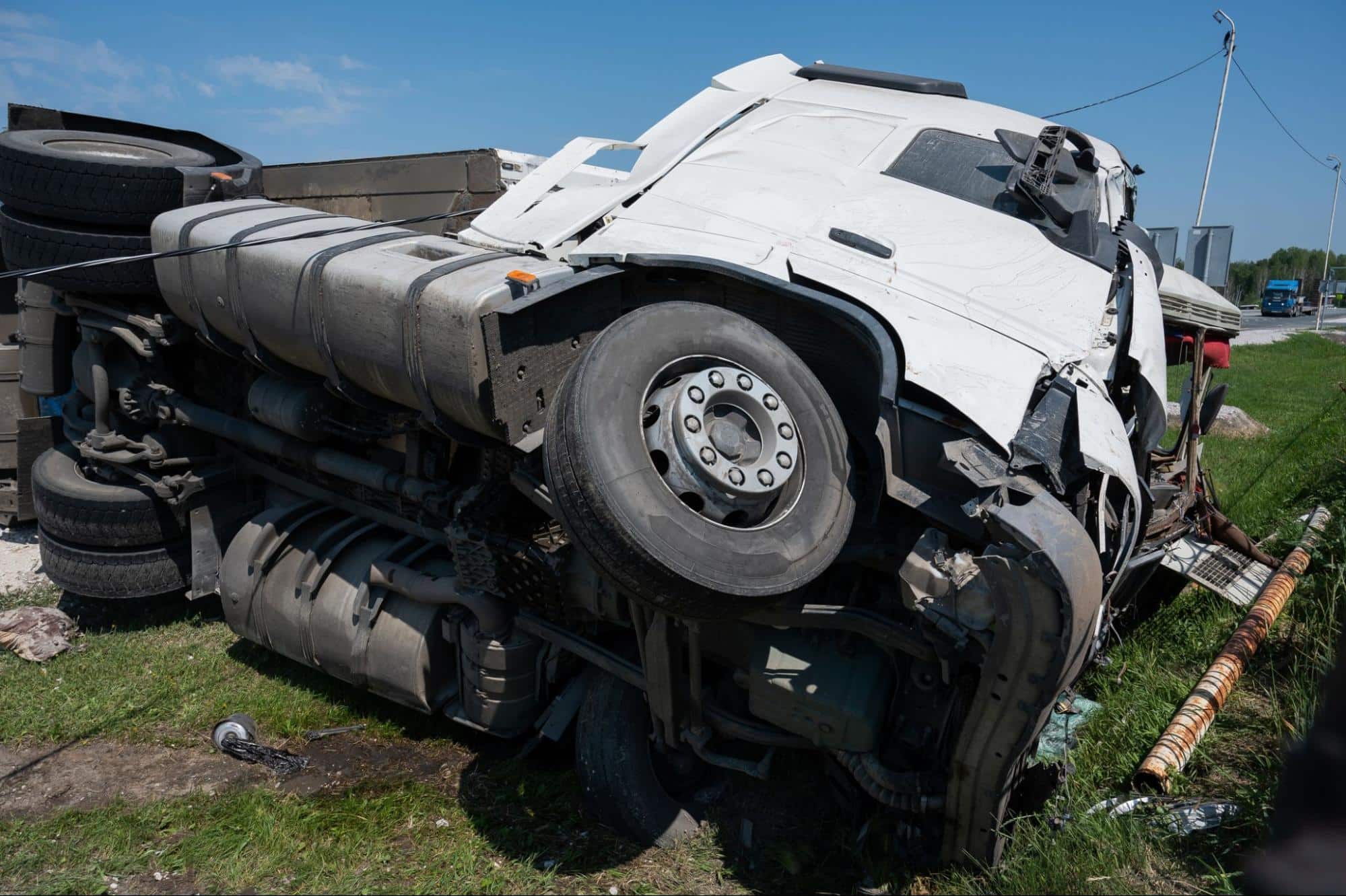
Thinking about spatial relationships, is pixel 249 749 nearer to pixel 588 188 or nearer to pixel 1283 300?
pixel 588 188

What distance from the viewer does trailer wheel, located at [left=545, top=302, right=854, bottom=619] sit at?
263 centimetres

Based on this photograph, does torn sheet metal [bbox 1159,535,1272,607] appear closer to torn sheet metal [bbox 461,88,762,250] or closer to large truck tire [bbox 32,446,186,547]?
torn sheet metal [bbox 461,88,762,250]

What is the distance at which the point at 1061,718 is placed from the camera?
4.02 meters

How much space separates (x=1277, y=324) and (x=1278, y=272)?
3429cm

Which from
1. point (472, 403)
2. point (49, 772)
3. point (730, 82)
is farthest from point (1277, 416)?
point (49, 772)

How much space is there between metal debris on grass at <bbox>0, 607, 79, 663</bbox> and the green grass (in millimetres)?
85

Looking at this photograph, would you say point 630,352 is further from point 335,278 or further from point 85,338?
point 85,338

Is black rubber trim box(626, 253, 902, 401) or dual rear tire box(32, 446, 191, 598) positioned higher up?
black rubber trim box(626, 253, 902, 401)

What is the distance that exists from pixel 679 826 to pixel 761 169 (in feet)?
8.29

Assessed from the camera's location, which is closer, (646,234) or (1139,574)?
(646,234)

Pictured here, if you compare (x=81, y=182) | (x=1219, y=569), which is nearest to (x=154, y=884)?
(x=81, y=182)

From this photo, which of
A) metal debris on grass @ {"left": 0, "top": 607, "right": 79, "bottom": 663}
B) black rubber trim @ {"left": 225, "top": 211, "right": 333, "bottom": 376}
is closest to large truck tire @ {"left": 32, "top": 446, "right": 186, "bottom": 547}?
metal debris on grass @ {"left": 0, "top": 607, "right": 79, "bottom": 663}

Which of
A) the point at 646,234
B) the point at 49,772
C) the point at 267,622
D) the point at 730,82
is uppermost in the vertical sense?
the point at 730,82

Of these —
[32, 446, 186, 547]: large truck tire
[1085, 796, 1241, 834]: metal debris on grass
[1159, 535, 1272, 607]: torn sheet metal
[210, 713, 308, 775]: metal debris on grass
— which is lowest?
[210, 713, 308, 775]: metal debris on grass
